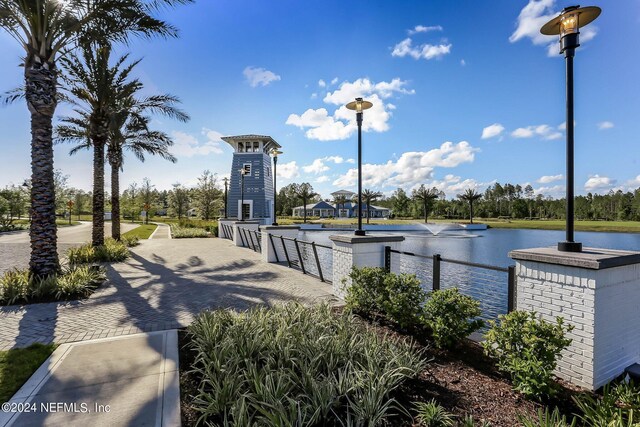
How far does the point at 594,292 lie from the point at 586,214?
83.7 m

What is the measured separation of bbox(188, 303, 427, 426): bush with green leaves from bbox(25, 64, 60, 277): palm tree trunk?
5.62 meters

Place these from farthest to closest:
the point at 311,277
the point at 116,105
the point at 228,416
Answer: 1. the point at 116,105
2. the point at 311,277
3. the point at 228,416

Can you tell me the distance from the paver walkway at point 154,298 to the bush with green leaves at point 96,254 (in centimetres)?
81

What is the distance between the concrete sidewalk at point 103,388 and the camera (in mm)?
2538

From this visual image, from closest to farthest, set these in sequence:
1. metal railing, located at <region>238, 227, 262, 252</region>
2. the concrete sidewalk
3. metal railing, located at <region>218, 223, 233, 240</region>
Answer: the concrete sidewalk < metal railing, located at <region>238, 227, 262, 252</region> < metal railing, located at <region>218, 223, 233, 240</region>

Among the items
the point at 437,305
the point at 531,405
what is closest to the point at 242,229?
the point at 437,305

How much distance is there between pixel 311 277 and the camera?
821cm

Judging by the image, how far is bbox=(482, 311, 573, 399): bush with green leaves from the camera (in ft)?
8.86

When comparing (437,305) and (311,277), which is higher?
(437,305)

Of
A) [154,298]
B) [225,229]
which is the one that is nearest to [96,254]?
[154,298]

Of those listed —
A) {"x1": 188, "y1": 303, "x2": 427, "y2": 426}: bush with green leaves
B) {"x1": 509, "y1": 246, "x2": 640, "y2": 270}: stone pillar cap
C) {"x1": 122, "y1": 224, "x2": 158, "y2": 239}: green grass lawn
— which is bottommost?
{"x1": 122, "y1": 224, "x2": 158, "y2": 239}: green grass lawn

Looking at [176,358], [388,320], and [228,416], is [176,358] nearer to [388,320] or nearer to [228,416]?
[228,416]

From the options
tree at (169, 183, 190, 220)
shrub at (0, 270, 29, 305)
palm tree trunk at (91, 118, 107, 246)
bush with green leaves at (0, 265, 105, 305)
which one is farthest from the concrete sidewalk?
tree at (169, 183, 190, 220)

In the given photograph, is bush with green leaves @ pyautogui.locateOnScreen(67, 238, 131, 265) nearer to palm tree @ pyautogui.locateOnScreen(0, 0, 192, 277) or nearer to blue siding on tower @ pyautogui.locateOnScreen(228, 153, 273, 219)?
palm tree @ pyautogui.locateOnScreen(0, 0, 192, 277)
